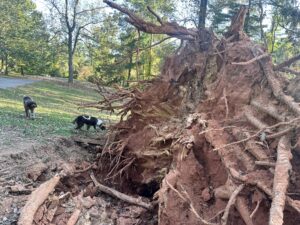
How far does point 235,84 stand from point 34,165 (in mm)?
3589

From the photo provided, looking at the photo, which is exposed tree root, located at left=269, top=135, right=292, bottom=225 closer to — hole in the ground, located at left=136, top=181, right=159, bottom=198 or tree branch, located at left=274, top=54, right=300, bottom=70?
tree branch, located at left=274, top=54, right=300, bottom=70

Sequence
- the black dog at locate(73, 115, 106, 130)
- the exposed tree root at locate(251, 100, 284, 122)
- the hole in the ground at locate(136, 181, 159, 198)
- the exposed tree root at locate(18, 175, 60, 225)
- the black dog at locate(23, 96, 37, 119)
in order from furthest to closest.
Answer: the black dog at locate(23, 96, 37, 119) → the black dog at locate(73, 115, 106, 130) → the hole in the ground at locate(136, 181, 159, 198) → the exposed tree root at locate(18, 175, 60, 225) → the exposed tree root at locate(251, 100, 284, 122)

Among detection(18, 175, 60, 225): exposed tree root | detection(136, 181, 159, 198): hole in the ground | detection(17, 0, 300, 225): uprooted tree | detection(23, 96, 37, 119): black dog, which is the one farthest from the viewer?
detection(23, 96, 37, 119): black dog

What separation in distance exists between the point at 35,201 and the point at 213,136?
2454 millimetres

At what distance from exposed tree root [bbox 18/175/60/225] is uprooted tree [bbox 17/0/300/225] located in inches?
58.6

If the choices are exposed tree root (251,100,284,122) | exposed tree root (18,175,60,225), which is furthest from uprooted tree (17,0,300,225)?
exposed tree root (18,175,60,225)

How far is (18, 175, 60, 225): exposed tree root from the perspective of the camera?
14.5ft

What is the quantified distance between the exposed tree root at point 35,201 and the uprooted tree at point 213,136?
4.88 ft

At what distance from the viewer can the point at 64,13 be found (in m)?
28.4

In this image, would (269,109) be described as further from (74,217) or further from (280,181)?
(74,217)

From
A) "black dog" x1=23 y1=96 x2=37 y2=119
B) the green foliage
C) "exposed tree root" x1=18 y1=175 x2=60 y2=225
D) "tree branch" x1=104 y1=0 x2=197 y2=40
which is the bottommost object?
"exposed tree root" x1=18 y1=175 x2=60 y2=225

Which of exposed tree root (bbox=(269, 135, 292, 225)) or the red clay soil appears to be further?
the red clay soil

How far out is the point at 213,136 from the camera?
14.9 feet

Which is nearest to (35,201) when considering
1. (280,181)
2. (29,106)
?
(280,181)
